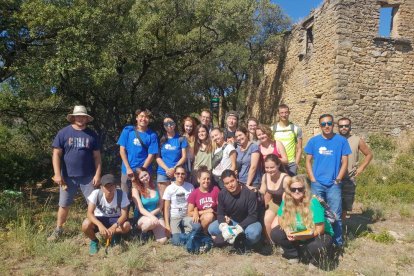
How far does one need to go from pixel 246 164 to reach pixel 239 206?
720 millimetres

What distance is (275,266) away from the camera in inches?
152

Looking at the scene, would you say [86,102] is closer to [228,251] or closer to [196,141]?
[196,141]

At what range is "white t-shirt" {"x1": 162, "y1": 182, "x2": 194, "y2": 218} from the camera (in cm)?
451

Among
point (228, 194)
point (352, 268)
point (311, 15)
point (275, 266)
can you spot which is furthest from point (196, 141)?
point (311, 15)

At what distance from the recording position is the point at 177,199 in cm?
452

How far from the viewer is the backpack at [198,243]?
417 cm

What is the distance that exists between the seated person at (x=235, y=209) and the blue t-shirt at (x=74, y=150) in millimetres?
1888

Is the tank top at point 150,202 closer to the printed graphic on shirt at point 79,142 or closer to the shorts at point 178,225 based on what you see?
the shorts at point 178,225

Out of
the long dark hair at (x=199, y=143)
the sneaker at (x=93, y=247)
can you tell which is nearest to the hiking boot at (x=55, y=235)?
the sneaker at (x=93, y=247)

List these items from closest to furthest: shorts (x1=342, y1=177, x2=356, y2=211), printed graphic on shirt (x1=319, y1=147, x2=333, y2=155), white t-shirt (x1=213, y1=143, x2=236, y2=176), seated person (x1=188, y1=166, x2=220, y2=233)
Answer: seated person (x1=188, y1=166, x2=220, y2=233) → printed graphic on shirt (x1=319, y1=147, x2=333, y2=155) → shorts (x1=342, y1=177, x2=356, y2=211) → white t-shirt (x1=213, y1=143, x2=236, y2=176)

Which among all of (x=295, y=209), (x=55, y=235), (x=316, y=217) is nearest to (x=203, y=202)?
(x=295, y=209)

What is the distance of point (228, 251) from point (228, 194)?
0.74 metres

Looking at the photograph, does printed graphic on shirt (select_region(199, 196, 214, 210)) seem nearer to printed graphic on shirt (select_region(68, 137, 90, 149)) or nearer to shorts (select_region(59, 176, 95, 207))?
shorts (select_region(59, 176, 95, 207))

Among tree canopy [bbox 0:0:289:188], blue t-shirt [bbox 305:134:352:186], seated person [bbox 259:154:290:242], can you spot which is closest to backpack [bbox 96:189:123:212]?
seated person [bbox 259:154:290:242]
